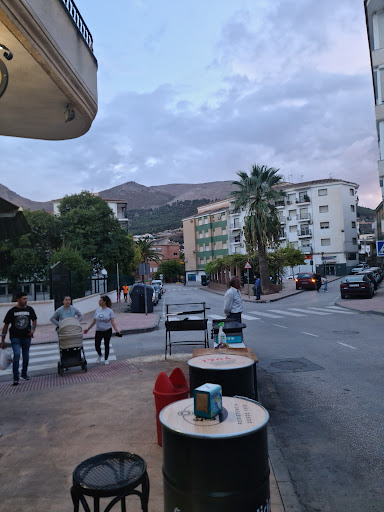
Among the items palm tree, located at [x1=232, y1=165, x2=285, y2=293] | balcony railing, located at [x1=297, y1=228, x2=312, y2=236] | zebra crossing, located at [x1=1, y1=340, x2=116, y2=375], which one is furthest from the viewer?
balcony railing, located at [x1=297, y1=228, x2=312, y2=236]

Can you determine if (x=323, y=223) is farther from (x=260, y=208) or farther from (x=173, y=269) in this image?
(x=173, y=269)

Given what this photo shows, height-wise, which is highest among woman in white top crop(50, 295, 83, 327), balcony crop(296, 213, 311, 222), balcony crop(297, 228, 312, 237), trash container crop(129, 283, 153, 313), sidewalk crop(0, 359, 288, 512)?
balcony crop(296, 213, 311, 222)

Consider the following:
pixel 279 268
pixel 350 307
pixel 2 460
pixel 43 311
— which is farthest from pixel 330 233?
pixel 2 460

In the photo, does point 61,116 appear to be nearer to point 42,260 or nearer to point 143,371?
point 143,371

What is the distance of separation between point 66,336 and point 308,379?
16.5 ft

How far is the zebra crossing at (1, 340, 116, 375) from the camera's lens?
9609 millimetres

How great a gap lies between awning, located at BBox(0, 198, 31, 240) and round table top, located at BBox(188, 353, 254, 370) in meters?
3.21

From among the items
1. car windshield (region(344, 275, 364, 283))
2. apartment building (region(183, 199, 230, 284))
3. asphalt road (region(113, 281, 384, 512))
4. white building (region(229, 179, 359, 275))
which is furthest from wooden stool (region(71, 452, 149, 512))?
apartment building (region(183, 199, 230, 284))

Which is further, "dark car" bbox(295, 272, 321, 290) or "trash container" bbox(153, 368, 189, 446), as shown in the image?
"dark car" bbox(295, 272, 321, 290)

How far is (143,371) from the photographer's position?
8242 mm

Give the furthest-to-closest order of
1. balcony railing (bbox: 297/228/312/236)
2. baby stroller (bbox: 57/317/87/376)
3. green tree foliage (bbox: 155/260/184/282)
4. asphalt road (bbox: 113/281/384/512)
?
green tree foliage (bbox: 155/260/184/282), balcony railing (bbox: 297/228/312/236), baby stroller (bbox: 57/317/87/376), asphalt road (bbox: 113/281/384/512)

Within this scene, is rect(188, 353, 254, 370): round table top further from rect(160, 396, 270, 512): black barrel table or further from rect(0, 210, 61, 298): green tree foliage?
rect(0, 210, 61, 298): green tree foliage

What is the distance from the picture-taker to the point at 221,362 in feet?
14.4

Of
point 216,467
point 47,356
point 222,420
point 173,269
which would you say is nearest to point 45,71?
point 222,420
